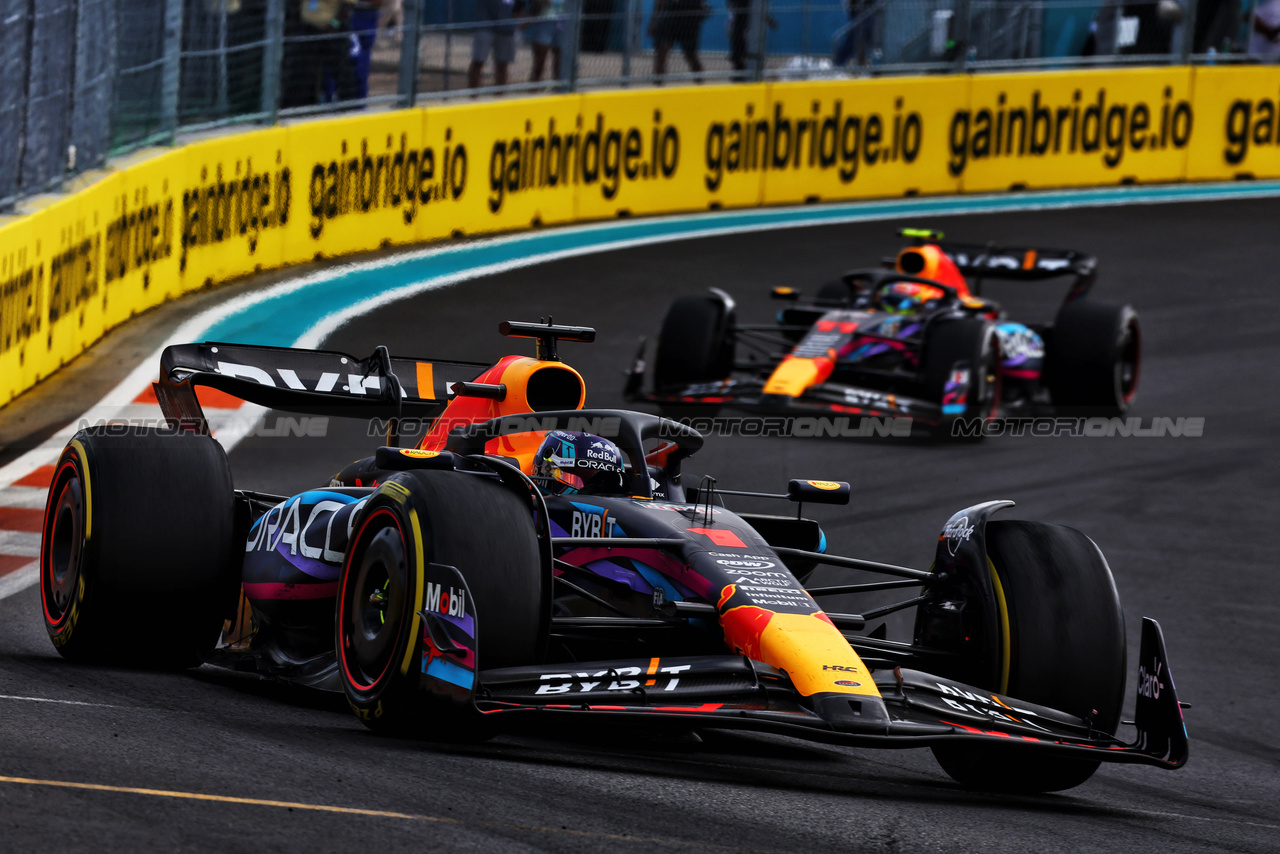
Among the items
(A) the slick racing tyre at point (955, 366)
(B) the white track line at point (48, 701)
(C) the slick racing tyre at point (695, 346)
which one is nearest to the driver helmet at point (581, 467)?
(B) the white track line at point (48, 701)

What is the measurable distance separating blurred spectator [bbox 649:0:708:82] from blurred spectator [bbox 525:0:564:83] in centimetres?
137

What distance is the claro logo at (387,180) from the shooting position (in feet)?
55.8

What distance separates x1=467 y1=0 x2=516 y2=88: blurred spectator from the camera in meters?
18.9

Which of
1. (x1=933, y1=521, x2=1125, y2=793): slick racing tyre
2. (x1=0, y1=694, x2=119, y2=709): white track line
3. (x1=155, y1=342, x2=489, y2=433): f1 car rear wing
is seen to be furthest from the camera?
(x1=155, y1=342, x2=489, y2=433): f1 car rear wing

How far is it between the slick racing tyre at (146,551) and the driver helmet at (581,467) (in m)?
1.27

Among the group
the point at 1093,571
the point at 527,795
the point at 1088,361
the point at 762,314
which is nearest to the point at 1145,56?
the point at 762,314

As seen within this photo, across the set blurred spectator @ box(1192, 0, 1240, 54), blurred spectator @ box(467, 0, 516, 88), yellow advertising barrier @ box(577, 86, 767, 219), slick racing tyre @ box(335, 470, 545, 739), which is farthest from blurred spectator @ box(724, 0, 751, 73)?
slick racing tyre @ box(335, 470, 545, 739)

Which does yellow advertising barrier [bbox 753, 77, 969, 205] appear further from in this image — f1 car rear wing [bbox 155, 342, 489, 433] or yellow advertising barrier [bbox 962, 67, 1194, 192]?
f1 car rear wing [bbox 155, 342, 489, 433]

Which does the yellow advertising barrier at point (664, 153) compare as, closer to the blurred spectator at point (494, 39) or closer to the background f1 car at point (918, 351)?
the blurred spectator at point (494, 39)

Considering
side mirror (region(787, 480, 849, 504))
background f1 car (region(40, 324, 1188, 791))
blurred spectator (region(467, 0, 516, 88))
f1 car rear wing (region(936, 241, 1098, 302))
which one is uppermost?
blurred spectator (region(467, 0, 516, 88))

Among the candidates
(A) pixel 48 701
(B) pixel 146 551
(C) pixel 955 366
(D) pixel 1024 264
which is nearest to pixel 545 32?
(D) pixel 1024 264

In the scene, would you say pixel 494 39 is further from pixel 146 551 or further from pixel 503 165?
pixel 146 551

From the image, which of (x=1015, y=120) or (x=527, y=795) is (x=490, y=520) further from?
(x=1015, y=120)

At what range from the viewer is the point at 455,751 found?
18.6 feet
